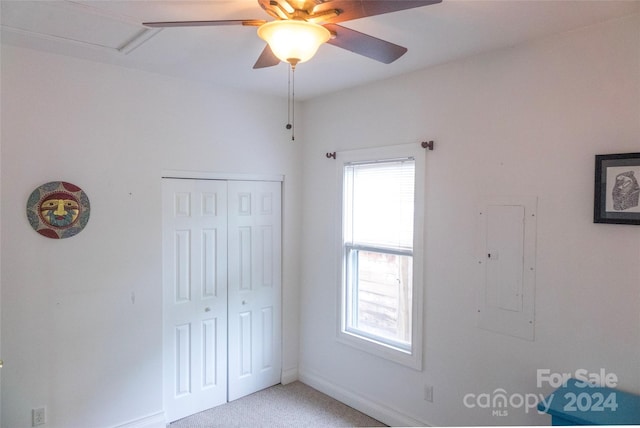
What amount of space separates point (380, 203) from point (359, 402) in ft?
5.51

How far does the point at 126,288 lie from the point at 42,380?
2.42 ft

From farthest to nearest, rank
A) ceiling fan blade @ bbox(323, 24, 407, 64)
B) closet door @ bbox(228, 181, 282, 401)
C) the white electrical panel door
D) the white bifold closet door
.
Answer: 1. closet door @ bbox(228, 181, 282, 401)
2. the white bifold closet door
3. the white electrical panel door
4. ceiling fan blade @ bbox(323, 24, 407, 64)

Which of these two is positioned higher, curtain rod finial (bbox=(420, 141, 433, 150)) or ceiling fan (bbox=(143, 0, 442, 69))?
ceiling fan (bbox=(143, 0, 442, 69))

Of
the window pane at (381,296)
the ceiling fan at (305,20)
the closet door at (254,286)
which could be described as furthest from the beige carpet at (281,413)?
the ceiling fan at (305,20)

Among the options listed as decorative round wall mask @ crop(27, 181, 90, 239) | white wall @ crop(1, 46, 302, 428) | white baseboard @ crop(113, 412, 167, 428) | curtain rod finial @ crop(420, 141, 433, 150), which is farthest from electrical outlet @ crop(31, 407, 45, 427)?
curtain rod finial @ crop(420, 141, 433, 150)

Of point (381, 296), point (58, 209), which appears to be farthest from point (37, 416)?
point (381, 296)

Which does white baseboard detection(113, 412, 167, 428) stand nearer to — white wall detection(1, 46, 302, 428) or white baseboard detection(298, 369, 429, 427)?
white wall detection(1, 46, 302, 428)

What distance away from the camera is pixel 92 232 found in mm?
2820

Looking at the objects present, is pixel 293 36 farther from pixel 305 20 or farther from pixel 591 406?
pixel 591 406

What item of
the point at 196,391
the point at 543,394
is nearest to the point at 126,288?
the point at 196,391

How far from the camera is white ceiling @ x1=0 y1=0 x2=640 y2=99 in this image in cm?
200

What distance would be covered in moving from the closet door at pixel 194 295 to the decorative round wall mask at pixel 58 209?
1.87 feet

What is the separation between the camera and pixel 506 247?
8.39 feet

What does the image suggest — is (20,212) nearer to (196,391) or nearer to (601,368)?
(196,391)
